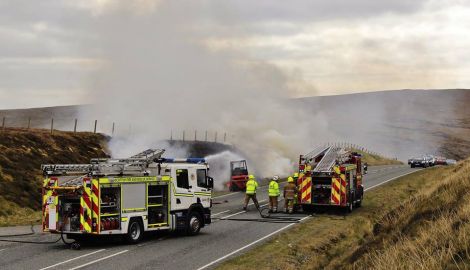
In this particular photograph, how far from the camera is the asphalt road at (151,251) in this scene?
14.5m

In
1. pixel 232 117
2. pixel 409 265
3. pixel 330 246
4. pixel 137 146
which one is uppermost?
pixel 232 117

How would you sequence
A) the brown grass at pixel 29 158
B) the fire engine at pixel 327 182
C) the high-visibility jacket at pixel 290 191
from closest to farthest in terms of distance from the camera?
the fire engine at pixel 327 182
the high-visibility jacket at pixel 290 191
the brown grass at pixel 29 158

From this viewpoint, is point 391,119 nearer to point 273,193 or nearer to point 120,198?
point 273,193

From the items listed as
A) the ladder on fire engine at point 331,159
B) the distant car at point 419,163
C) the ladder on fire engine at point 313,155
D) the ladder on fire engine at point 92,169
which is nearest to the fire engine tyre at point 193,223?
the ladder on fire engine at point 92,169

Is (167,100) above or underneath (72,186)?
above

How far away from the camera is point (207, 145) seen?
52.6 metres

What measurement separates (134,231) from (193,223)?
8.70 feet

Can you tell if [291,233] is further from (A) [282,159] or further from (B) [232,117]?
(B) [232,117]

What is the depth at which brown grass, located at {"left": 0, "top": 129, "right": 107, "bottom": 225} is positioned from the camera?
27.3m

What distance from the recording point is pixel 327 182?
26.2 m

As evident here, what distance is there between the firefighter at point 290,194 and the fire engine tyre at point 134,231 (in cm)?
976

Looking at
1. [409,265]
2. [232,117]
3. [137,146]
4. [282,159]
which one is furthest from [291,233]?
[232,117]

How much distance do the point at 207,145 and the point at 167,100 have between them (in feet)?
44.0

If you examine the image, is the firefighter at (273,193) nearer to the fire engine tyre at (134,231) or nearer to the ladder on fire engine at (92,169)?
the ladder on fire engine at (92,169)
